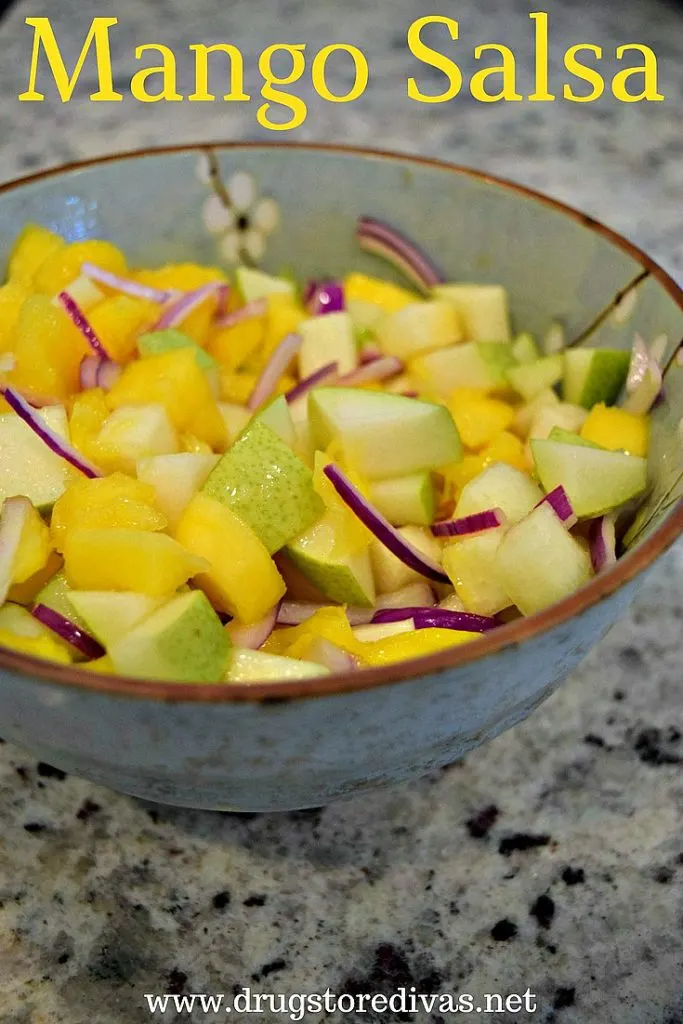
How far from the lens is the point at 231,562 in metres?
0.86

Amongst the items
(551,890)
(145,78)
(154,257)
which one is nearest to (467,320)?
(154,257)

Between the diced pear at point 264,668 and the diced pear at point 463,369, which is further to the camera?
the diced pear at point 463,369

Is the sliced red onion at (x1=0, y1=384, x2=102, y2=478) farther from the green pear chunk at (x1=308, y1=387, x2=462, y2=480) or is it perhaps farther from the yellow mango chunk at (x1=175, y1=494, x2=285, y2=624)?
the green pear chunk at (x1=308, y1=387, x2=462, y2=480)

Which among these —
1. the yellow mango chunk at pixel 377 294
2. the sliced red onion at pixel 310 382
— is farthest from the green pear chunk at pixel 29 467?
the yellow mango chunk at pixel 377 294

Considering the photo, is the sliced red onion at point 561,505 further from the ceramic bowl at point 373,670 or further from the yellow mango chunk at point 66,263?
the yellow mango chunk at point 66,263

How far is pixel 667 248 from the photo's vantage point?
5.87 ft

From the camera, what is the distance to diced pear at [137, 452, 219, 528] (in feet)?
3.12

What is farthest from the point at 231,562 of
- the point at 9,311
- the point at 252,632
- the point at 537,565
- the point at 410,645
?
the point at 9,311

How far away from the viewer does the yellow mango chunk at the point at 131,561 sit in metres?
0.80

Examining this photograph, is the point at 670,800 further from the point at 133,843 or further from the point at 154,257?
the point at 154,257

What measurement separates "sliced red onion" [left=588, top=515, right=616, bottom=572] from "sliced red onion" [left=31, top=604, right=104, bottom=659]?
49 centimetres

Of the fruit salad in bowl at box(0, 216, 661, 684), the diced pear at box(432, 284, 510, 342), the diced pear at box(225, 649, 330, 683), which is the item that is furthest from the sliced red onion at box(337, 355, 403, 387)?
the diced pear at box(225, 649, 330, 683)

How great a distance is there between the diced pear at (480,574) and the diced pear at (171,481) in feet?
0.91

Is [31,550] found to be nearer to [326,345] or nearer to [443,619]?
[443,619]
